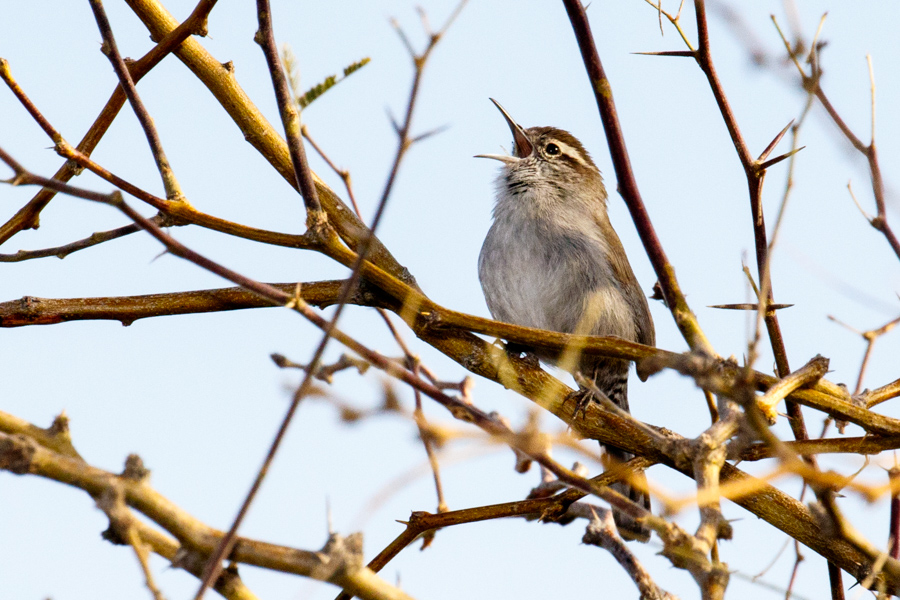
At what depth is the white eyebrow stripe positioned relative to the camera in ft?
22.0

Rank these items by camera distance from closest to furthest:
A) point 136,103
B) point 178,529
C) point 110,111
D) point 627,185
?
point 178,529
point 627,185
point 136,103
point 110,111

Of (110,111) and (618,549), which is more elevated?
(110,111)

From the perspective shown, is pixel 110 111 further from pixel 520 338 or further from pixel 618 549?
pixel 618 549

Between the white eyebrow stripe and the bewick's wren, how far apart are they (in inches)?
19.5

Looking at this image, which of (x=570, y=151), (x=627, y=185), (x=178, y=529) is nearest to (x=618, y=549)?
(x=627, y=185)

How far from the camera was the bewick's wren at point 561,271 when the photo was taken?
5.39 meters

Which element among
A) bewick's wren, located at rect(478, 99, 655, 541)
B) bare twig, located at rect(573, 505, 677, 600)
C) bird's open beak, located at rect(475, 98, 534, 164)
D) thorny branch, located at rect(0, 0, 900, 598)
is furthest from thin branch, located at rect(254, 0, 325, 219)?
bird's open beak, located at rect(475, 98, 534, 164)

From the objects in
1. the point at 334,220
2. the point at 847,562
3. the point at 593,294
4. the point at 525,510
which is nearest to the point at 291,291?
the point at 334,220

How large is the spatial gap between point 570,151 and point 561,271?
65.4 inches

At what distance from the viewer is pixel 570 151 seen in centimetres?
676

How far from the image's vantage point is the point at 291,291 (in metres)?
2.99

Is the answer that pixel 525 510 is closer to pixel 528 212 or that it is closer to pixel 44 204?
pixel 44 204

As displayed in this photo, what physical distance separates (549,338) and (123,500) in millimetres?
1561

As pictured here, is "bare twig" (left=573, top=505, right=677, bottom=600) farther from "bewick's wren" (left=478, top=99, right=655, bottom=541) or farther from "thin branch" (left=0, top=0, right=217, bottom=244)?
"thin branch" (left=0, top=0, right=217, bottom=244)
